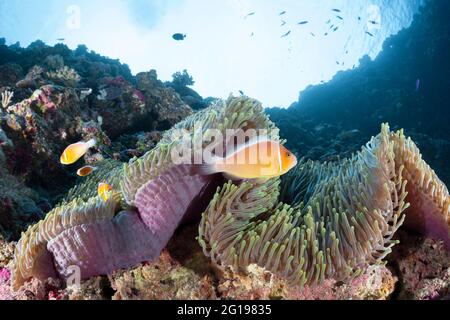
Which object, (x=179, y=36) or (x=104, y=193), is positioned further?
(x=179, y=36)

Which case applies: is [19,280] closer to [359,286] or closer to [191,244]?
[191,244]

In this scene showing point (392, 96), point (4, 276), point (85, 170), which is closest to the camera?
point (4, 276)

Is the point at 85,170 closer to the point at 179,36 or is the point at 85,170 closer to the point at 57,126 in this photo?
the point at 57,126

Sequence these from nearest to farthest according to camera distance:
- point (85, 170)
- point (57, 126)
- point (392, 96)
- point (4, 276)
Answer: point (4, 276) → point (85, 170) → point (57, 126) → point (392, 96)

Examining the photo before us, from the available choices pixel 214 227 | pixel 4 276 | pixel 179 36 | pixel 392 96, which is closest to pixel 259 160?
pixel 214 227

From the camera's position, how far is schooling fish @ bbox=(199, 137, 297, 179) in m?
2.27

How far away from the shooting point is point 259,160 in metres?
2.29

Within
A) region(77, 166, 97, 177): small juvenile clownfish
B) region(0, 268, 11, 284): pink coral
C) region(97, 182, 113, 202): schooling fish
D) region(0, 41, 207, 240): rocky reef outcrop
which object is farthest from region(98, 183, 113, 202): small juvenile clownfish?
region(77, 166, 97, 177): small juvenile clownfish

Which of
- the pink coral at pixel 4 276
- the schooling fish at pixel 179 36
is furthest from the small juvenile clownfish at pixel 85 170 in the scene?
the schooling fish at pixel 179 36

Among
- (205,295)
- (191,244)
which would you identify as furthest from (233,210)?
(205,295)

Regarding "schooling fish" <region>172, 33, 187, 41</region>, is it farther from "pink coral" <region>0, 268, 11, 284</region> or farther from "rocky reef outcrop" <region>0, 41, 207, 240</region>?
"pink coral" <region>0, 268, 11, 284</region>

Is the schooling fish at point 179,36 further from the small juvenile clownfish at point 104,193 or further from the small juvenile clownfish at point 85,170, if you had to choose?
the small juvenile clownfish at point 104,193

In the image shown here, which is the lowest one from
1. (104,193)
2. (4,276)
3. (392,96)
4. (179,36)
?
(4,276)
